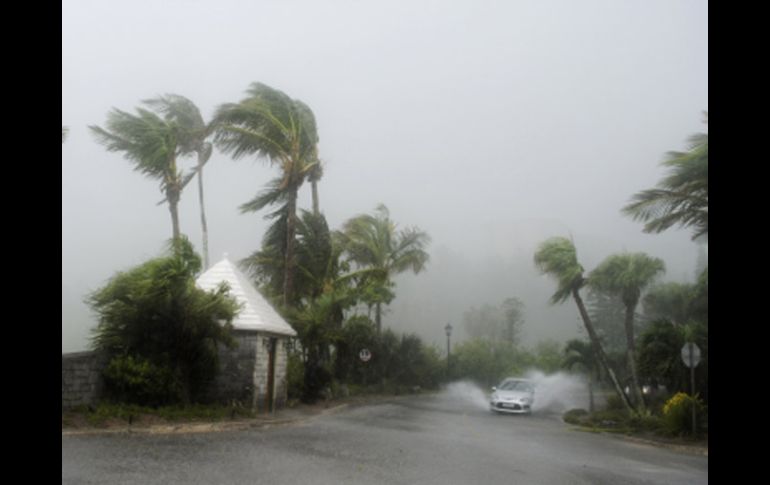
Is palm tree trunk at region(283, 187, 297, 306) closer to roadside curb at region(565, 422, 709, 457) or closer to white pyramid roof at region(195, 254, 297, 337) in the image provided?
white pyramid roof at region(195, 254, 297, 337)

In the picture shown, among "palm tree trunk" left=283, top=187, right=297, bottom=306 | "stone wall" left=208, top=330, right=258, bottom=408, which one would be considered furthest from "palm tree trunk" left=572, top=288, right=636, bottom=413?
"stone wall" left=208, top=330, right=258, bottom=408

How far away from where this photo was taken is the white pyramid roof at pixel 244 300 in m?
17.0

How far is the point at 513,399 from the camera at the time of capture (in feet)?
82.7

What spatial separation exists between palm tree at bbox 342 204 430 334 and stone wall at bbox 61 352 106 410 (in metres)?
19.4

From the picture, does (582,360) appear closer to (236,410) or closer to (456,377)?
(236,410)

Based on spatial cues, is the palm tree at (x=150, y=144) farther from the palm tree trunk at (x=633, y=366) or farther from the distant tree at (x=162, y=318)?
the palm tree trunk at (x=633, y=366)

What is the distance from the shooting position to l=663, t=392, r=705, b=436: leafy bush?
1716cm

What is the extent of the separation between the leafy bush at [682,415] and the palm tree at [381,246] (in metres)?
16.8

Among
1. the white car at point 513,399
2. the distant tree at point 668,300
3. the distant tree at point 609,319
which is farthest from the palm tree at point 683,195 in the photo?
the distant tree at point 609,319

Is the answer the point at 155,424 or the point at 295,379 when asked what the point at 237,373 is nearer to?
the point at 155,424
